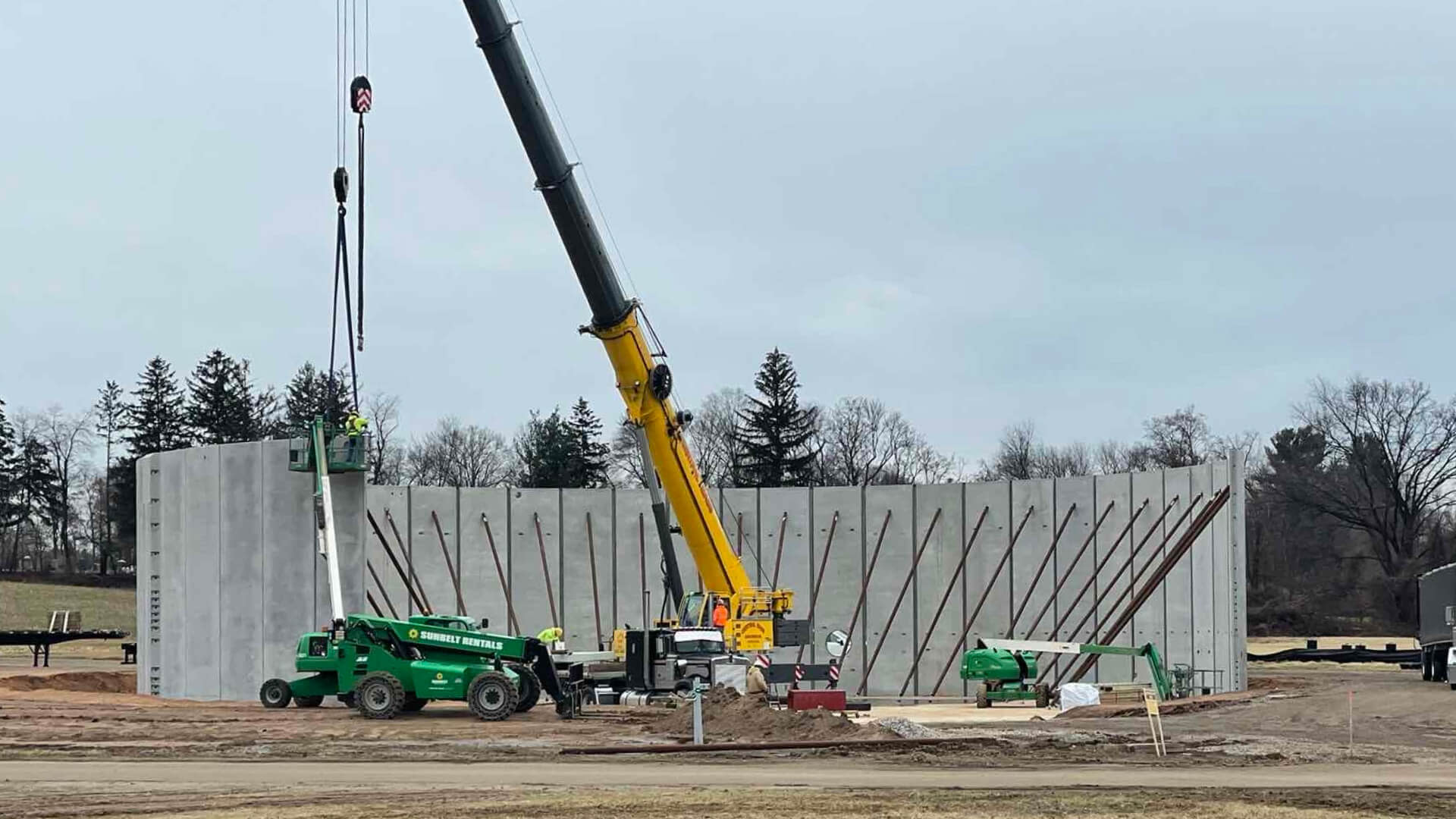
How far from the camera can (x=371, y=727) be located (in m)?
25.8

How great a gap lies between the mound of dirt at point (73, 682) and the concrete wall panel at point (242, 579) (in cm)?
424

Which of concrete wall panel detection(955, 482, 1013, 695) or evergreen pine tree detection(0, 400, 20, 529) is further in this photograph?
evergreen pine tree detection(0, 400, 20, 529)

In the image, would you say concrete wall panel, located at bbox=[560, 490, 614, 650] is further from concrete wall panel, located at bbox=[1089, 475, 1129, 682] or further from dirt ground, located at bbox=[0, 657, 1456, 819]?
concrete wall panel, located at bbox=[1089, 475, 1129, 682]

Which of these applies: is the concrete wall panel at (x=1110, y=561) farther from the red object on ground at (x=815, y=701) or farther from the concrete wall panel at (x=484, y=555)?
the concrete wall panel at (x=484, y=555)

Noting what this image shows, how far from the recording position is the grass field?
6950 centimetres

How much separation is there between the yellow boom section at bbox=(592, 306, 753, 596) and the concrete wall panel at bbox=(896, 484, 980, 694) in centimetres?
918

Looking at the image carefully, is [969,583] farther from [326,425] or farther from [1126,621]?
[326,425]

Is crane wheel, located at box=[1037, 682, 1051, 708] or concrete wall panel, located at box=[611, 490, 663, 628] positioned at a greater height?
concrete wall panel, located at box=[611, 490, 663, 628]

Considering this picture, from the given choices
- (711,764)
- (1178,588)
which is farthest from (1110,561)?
(711,764)

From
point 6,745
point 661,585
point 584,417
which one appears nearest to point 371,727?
point 6,745

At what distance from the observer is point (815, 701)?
27.6m

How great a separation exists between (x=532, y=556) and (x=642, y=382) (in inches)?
460

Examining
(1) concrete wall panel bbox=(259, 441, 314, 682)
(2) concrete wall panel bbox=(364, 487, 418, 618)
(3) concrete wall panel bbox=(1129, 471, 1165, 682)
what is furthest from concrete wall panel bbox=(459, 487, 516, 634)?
(3) concrete wall panel bbox=(1129, 471, 1165, 682)

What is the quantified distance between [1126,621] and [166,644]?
2079 cm
